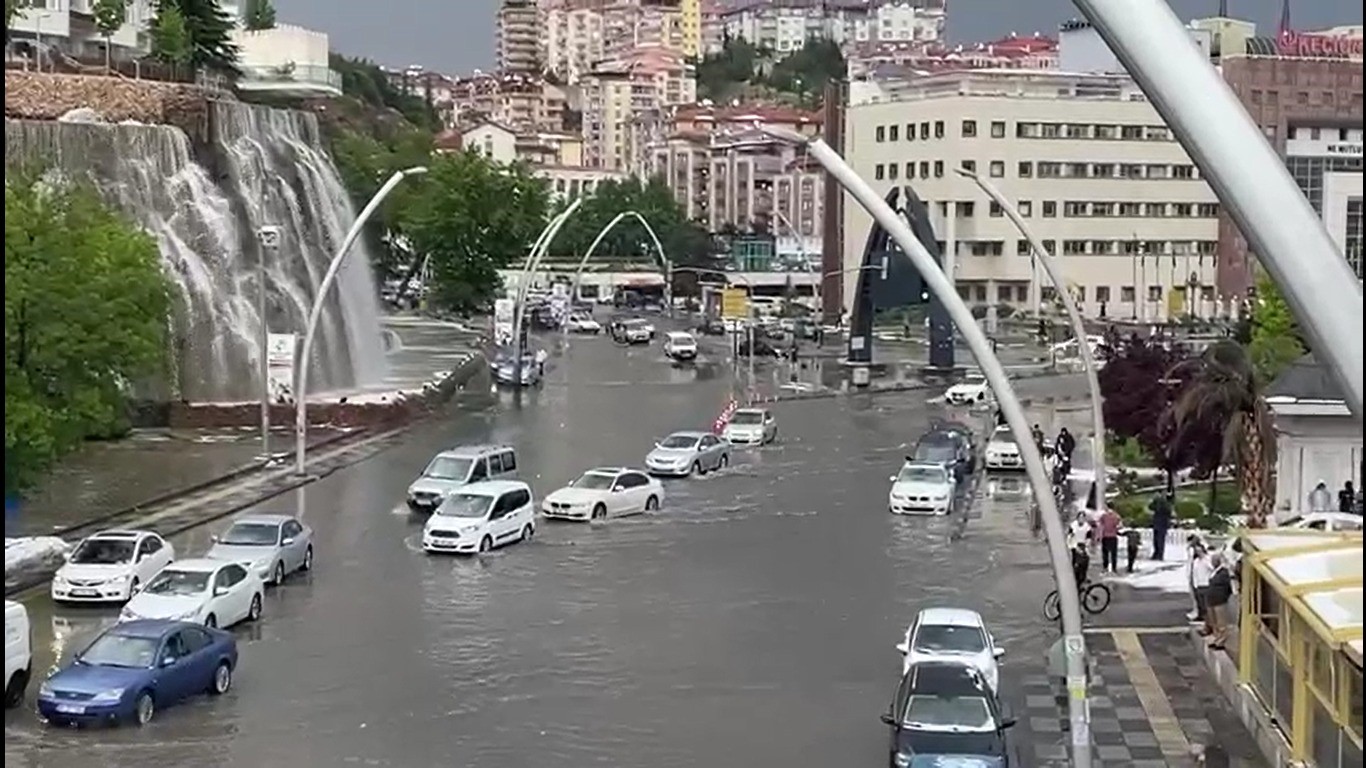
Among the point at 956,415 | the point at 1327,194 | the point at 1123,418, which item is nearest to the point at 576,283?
the point at 1327,194

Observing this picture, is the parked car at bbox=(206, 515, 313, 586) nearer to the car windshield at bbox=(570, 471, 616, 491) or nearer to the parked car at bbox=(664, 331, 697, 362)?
the car windshield at bbox=(570, 471, 616, 491)

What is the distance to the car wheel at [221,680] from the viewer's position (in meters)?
17.1

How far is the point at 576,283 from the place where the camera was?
11012cm

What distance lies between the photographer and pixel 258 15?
338ft

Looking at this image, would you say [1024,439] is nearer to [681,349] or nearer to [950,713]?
[950,713]

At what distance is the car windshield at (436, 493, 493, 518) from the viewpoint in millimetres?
26469

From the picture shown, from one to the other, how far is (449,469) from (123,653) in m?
14.6

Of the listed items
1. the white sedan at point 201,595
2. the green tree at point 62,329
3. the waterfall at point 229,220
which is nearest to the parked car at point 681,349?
the waterfall at point 229,220

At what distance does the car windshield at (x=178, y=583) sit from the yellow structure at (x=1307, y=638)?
10.6 m

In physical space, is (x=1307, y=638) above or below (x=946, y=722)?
above

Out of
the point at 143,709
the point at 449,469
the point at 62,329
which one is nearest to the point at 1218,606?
the point at 143,709

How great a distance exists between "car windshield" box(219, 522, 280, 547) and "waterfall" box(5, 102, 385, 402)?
1957cm

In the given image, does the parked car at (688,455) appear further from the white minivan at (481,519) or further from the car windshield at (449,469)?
the white minivan at (481,519)

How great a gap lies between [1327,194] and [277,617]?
205ft
